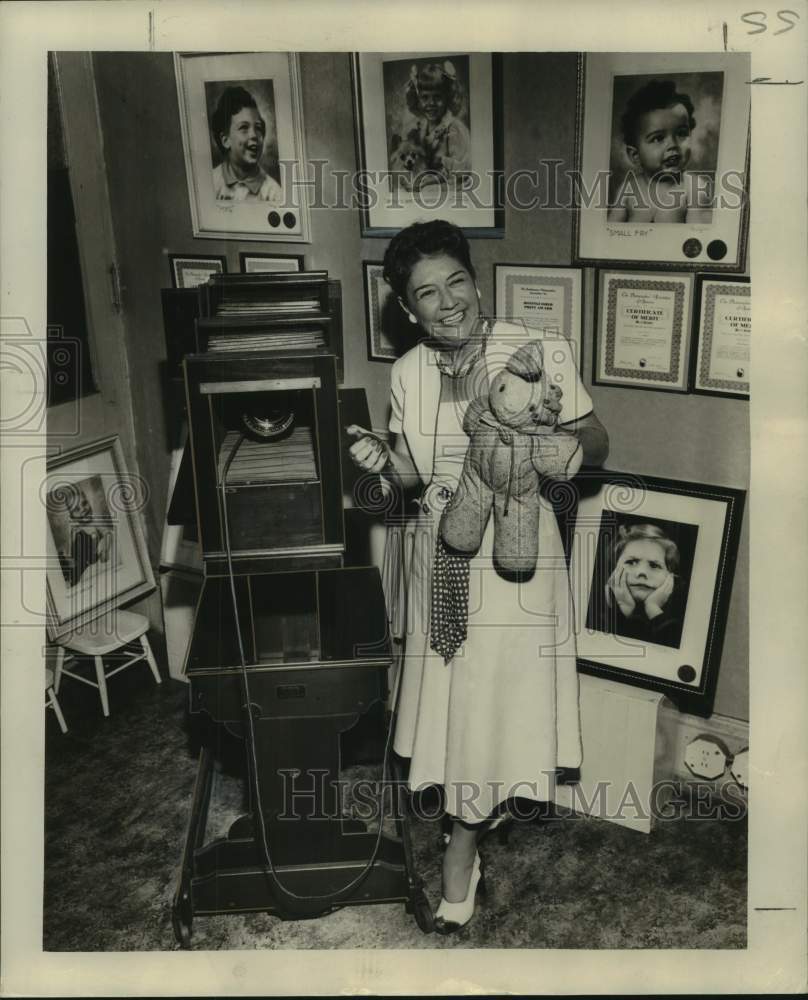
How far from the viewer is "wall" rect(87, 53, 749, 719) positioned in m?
2.04

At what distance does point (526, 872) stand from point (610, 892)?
0.68 ft

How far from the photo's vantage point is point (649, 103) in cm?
193

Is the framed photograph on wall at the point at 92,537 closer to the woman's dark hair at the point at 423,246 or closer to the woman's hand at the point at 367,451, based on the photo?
the woman's hand at the point at 367,451

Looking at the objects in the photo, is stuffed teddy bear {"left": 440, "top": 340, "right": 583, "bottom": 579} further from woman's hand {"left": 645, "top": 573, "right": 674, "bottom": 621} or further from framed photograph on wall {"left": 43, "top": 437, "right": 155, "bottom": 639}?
framed photograph on wall {"left": 43, "top": 437, "right": 155, "bottom": 639}

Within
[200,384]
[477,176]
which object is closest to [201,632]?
[200,384]

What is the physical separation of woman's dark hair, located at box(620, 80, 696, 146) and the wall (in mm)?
121

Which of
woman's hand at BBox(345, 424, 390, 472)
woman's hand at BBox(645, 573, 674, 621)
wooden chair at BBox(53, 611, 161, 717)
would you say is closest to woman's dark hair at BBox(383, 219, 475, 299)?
woman's hand at BBox(345, 424, 390, 472)

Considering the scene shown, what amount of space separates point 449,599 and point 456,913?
0.78m

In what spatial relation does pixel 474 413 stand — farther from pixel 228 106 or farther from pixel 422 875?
pixel 422 875

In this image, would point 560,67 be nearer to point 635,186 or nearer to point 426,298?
point 635,186

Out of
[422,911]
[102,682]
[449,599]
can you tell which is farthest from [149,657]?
[449,599]

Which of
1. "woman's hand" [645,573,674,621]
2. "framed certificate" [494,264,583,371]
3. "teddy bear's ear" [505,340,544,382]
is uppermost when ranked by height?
"framed certificate" [494,264,583,371]

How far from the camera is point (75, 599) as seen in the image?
2750 mm

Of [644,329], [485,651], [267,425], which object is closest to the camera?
[267,425]
